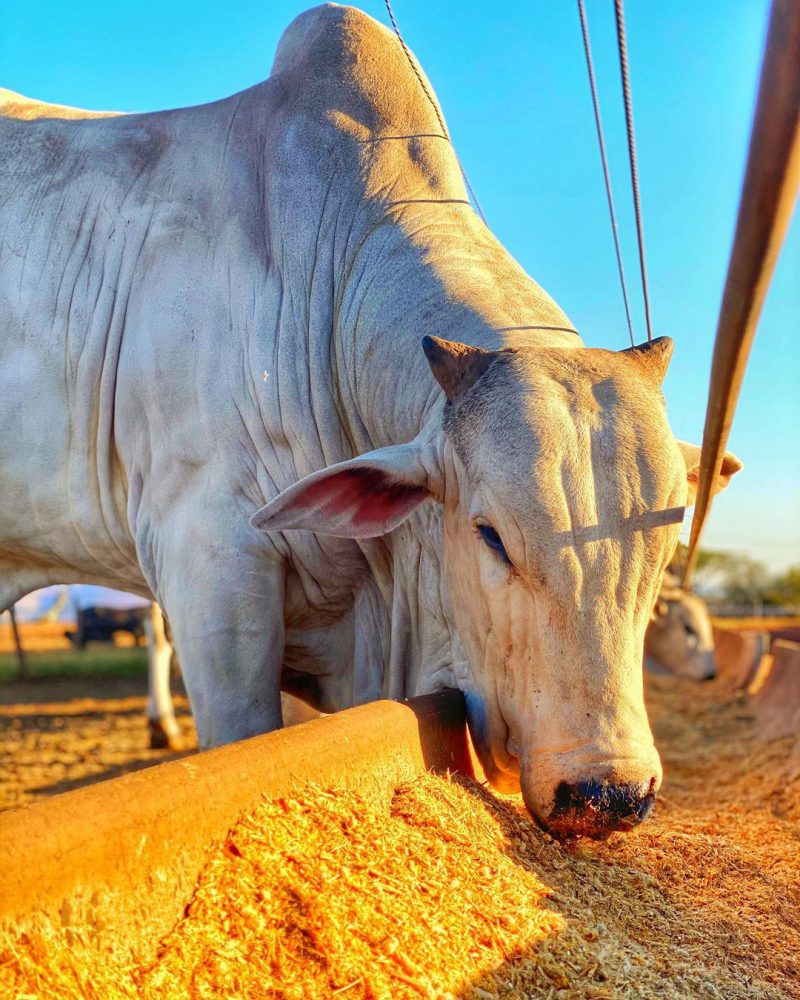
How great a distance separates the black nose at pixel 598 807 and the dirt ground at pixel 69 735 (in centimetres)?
328

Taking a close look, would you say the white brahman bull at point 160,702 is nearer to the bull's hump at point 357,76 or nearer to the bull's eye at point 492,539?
the bull's hump at point 357,76

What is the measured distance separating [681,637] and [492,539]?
9.73 m

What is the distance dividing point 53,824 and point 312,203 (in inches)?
92.7

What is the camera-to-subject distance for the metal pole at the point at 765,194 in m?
1.20

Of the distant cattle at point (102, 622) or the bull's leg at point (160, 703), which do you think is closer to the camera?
the bull's leg at point (160, 703)

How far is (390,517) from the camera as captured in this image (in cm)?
272

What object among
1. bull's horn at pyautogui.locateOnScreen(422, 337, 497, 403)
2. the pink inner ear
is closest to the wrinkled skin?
the pink inner ear

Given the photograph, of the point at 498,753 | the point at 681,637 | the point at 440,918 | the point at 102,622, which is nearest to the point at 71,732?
the point at 498,753

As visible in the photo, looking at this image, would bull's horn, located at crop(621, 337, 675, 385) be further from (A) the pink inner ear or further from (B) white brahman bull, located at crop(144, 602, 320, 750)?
(B) white brahman bull, located at crop(144, 602, 320, 750)

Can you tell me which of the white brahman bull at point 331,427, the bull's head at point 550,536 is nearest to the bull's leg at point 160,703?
the white brahman bull at point 331,427

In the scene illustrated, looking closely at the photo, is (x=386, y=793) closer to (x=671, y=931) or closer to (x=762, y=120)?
(x=671, y=931)

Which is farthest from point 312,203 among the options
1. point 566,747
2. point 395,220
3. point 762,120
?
point 762,120

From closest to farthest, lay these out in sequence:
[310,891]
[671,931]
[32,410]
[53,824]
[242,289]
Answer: [53,824] → [310,891] → [671,931] → [242,289] → [32,410]

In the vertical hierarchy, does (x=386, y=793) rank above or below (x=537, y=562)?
below
